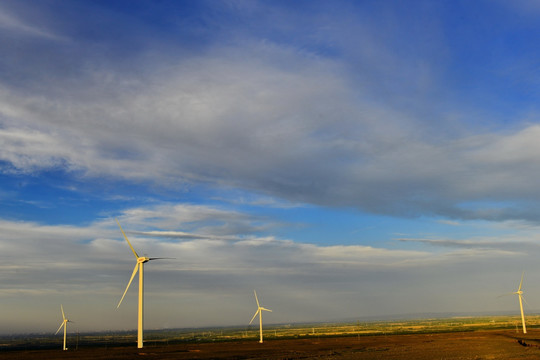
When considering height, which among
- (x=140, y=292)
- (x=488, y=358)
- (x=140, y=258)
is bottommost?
(x=488, y=358)

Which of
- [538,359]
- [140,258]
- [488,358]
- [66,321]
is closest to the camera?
[538,359]

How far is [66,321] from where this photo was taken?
127750mm

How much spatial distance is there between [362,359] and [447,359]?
1093 centimetres

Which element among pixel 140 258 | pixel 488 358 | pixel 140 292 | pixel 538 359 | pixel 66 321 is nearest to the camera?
pixel 538 359

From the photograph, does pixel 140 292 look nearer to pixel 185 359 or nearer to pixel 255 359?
pixel 185 359

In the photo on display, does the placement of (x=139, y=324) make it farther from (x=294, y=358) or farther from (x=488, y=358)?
(x=488, y=358)

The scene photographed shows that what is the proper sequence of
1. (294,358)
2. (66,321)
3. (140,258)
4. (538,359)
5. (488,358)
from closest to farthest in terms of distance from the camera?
(538,359) → (488,358) → (294,358) → (140,258) → (66,321)

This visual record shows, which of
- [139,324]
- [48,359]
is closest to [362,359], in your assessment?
[139,324]

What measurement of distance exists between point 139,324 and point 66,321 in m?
75.6

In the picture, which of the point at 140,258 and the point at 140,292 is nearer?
the point at 140,292

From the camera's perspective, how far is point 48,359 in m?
69.8

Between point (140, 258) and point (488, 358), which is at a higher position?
point (140, 258)

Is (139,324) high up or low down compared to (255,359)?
up

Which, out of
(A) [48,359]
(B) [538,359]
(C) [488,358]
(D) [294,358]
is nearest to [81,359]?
(A) [48,359]
